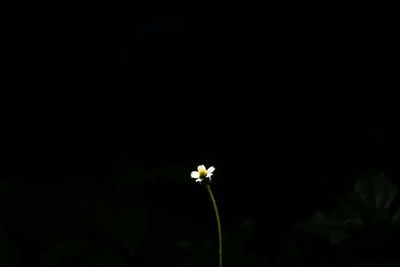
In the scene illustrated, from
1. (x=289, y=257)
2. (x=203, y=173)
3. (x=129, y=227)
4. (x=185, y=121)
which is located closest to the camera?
(x=203, y=173)

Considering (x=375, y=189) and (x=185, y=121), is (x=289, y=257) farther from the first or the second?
(x=185, y=121)

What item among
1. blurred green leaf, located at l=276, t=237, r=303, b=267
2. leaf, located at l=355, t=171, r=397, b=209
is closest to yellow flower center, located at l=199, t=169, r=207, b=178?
blurred green leaf, located at l=276, t=237, r=303, b=267

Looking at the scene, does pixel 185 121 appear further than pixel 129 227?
Yes

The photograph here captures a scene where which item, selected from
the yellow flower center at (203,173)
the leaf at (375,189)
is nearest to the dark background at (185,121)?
the leaf at (375,189)

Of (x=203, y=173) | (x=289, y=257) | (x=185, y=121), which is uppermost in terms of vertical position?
(x=185, y=121)

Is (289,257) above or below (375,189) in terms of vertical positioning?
below

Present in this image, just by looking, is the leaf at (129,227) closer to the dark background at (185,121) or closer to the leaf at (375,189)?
the dark background at (185,121)

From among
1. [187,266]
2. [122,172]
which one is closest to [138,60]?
[122,172]

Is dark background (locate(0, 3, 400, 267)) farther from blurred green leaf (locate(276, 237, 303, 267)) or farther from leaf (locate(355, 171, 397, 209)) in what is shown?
blurred green leaf (locate(276, 237, 303, 267))

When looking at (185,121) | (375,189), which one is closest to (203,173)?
(375,189)
